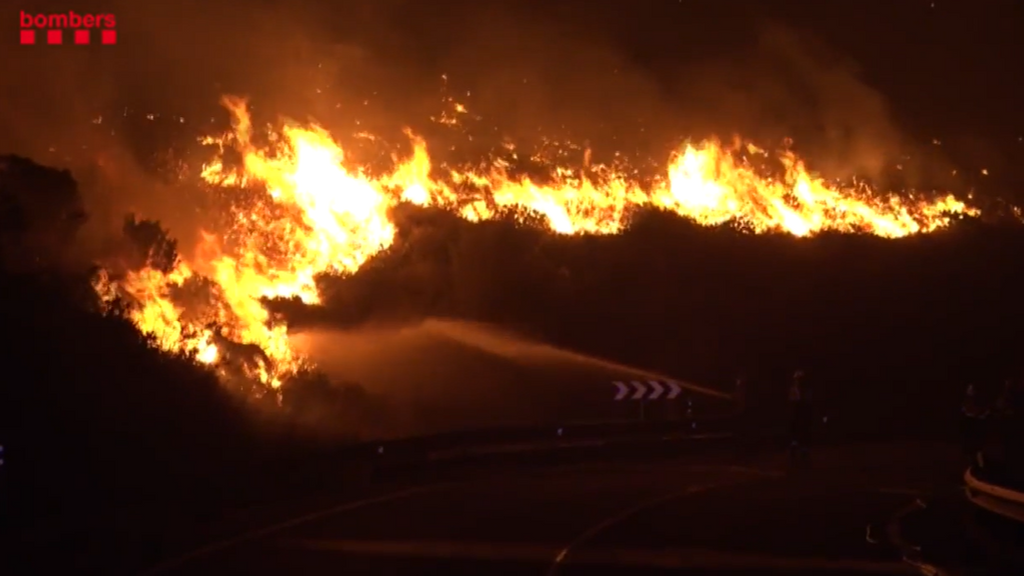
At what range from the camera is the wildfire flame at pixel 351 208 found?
83.0 ft

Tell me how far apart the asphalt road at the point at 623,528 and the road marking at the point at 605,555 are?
0.8 inches

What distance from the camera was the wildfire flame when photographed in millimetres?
25297

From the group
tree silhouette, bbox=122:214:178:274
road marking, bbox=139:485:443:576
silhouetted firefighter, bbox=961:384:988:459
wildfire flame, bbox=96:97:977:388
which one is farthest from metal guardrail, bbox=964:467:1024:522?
tree silhouette, bbox=122:214:178:274

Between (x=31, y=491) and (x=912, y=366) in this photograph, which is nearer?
(x=31, y=491)

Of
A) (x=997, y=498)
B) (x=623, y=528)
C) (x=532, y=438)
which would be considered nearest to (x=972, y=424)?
(x=532, y=438)

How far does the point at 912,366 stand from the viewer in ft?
139

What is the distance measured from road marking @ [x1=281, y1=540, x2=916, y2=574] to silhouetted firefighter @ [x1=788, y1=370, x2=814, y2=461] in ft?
34.8

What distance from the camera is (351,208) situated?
32.5m

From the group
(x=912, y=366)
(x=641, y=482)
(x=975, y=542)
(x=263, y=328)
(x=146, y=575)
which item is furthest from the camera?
(x=912, y=366)

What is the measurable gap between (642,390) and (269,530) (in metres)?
14.6

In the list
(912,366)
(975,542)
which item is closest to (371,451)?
(975,542)

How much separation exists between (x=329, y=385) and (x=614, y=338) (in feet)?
45.2

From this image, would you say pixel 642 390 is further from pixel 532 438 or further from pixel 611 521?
pixel 611 521

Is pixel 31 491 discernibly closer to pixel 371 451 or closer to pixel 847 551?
Result: pixel 371 451
